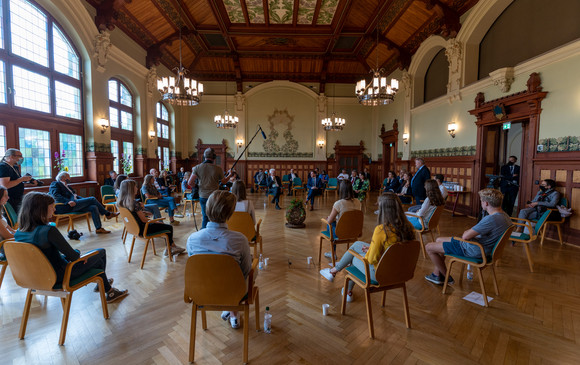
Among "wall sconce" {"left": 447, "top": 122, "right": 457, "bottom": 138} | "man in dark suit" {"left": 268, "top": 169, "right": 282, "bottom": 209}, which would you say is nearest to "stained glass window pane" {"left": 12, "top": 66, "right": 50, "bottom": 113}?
"man in dark suit" {"left": 268, "top": 169, "right": 282, "bottom": 209}

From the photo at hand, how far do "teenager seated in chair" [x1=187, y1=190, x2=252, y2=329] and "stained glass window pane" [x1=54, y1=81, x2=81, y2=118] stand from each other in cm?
678

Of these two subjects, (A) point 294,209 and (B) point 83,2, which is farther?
(B) point 83,2

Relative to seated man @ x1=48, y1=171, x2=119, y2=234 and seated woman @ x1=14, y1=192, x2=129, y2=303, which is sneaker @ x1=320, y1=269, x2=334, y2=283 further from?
seated man @ x1=48, y1=171, x2=119, y2=234

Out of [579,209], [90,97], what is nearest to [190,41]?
[90,97]

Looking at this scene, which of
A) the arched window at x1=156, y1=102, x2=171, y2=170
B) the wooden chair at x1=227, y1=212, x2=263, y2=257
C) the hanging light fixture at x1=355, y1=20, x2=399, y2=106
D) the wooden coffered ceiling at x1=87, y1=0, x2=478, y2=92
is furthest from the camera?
the arched window at x1=156, y1=102, x2=171, y2=170

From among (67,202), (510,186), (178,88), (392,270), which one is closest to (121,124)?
(178,88)

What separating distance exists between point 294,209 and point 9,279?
421 centimetres

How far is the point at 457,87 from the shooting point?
7.39 metres

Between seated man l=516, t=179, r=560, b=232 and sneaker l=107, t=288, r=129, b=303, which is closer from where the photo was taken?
sneaker l=107, t=288, r=129, b=303

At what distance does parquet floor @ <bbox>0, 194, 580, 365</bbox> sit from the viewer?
6.35 feet

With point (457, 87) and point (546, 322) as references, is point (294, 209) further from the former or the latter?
point (457, 87)

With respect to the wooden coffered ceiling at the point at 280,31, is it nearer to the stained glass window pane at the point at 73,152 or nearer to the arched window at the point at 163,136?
the arched window at the point at 163,136

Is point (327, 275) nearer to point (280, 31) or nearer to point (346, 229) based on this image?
point (346, 229)

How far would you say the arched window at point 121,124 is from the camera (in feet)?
26.9
